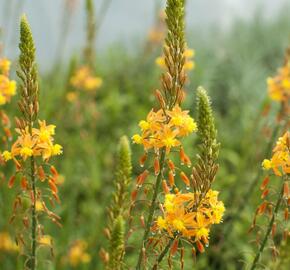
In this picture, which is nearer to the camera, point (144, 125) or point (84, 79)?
point (144, 125)

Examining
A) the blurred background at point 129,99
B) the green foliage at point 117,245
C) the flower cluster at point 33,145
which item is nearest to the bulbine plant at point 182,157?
the green foliage at point 117,245

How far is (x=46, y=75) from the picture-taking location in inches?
364

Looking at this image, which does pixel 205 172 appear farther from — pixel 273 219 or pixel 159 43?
pixel 159 43

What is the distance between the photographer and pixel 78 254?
16.5 ft

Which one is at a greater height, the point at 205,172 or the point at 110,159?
the point at 110,159

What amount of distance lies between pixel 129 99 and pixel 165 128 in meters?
5.96

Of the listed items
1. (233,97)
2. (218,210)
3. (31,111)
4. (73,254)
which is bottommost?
(73,254)

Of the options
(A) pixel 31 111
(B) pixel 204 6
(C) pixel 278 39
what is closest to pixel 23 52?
(A) pixel 31 111

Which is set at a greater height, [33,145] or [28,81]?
[28,81]

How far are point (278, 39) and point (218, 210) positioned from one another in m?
8.50

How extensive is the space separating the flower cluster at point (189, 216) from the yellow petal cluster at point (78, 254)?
2682 millimetres

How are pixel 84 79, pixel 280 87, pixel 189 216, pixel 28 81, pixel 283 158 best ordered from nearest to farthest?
1. pixel 189 216
2. pixel 28 81
3. pixel 283 158
4. pixel 280 87
5. pixel 84 79

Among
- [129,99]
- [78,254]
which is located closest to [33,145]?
[78,254]

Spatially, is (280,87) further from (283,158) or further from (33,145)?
(33,145)
